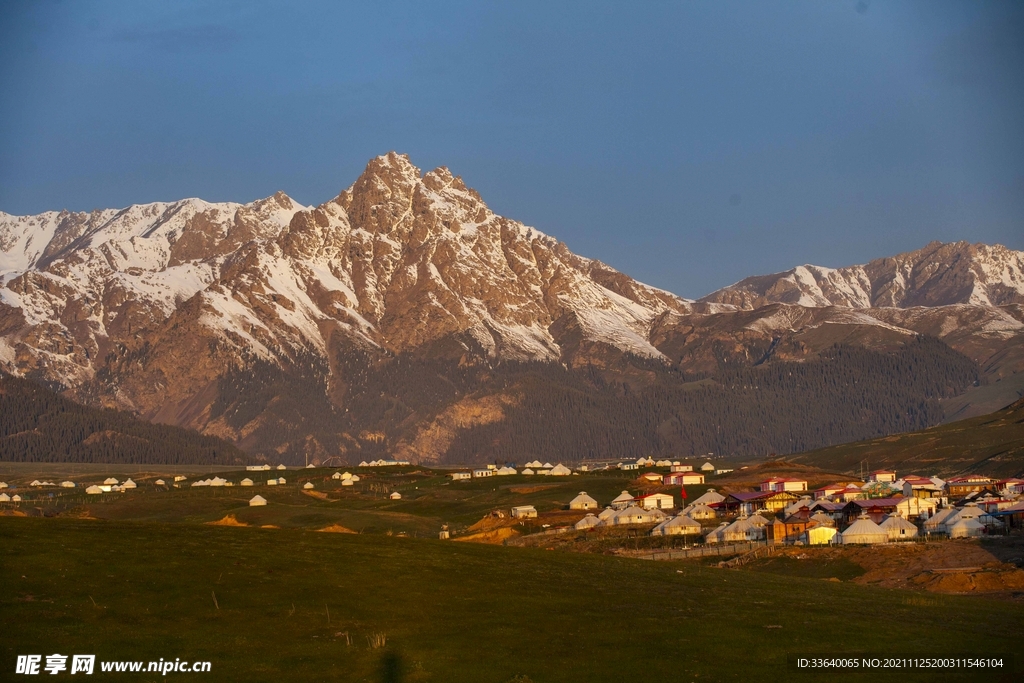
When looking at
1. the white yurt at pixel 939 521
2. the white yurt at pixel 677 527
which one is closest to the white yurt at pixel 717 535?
the white yurt at pixel 677 527

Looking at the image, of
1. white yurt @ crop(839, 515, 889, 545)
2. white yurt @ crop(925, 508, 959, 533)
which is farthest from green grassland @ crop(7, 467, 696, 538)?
white yurt @ crop(925, 508, 959, 533)

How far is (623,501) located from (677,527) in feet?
109

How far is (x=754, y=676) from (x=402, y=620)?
524 inches

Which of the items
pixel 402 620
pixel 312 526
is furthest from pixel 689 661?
pixel 312 526

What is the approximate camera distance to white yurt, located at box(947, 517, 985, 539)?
10331cm

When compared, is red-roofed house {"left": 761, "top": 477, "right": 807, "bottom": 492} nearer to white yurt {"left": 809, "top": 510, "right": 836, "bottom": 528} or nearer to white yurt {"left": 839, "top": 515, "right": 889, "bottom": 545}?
white yurt {"left": 809, "top": 510, "right": 836, "bottom": 528}

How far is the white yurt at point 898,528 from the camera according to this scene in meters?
103

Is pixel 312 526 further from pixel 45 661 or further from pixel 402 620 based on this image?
pixel 45 661

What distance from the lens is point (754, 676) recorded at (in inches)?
1549

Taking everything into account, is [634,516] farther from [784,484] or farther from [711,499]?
[784,484]

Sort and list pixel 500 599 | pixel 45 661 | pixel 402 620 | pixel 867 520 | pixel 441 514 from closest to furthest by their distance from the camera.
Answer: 1. pixel 45 661
2. pixel 402 620
3. pixel 500 599
4. pixel 867 520
5. pixel 441 514

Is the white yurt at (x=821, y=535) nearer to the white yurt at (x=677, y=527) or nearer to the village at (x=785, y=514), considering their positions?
the village at (x=785, y=514)

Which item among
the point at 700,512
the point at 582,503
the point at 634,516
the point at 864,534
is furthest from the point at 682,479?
Answer: the point at 864,534

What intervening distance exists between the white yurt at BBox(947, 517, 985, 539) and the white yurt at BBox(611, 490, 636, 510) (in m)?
41.7
